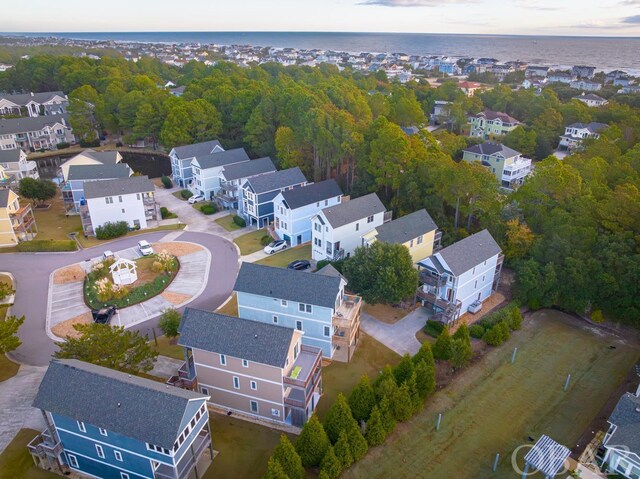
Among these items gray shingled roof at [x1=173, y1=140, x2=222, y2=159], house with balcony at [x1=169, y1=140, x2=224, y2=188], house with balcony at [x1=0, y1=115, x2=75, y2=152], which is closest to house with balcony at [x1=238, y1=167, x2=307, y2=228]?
house with balcony at [x1=169, y1=140, x2=224, y2=188]

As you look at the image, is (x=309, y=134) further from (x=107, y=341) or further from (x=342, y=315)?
(x=107, y=341)

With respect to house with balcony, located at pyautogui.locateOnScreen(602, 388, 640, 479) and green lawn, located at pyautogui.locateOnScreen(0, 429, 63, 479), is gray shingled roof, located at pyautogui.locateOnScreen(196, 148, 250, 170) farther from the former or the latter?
house with balcony, located at pyautogui.locateOnScreen(602, 388, 640, 479)

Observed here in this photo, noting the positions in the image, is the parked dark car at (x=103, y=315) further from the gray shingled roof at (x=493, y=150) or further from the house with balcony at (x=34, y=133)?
the house with balcony at (x=34, y=133)

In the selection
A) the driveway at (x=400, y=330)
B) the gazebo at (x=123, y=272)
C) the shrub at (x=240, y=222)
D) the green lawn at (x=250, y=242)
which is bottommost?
the driveway at (x=400, y=330)

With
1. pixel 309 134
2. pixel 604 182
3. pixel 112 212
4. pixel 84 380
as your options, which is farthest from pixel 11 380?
pixel 604 182

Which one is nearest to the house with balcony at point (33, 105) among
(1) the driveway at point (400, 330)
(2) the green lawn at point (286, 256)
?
(2) the green lawn at point (286, 256)

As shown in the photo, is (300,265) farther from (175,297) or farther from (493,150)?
(493,150)
